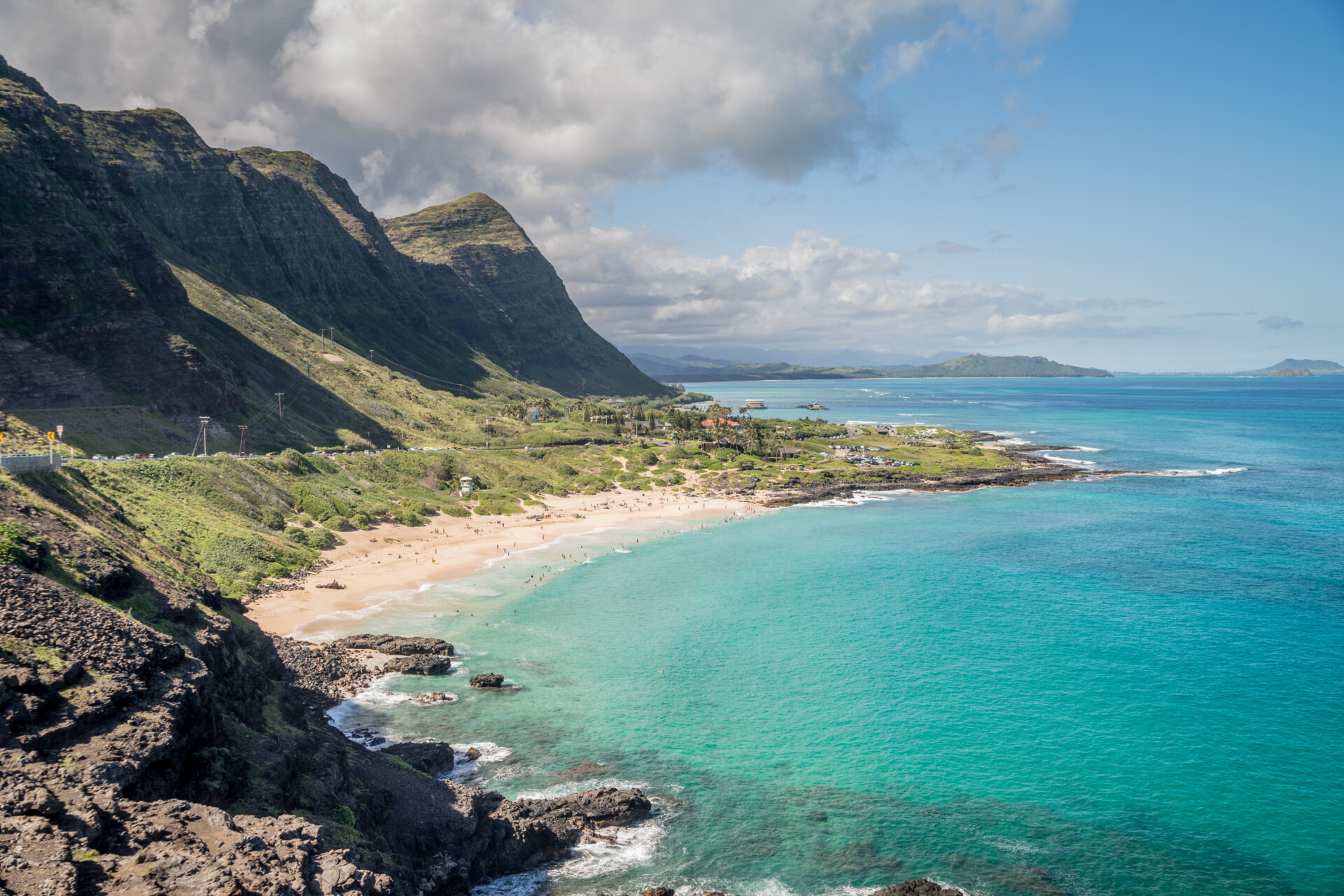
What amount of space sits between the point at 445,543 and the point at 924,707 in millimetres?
48474

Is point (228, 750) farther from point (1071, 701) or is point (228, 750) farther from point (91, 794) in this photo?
point (1071, 701)

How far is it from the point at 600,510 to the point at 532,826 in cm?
6529

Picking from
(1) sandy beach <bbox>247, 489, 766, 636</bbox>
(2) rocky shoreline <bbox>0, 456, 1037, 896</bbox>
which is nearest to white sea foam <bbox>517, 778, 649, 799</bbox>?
(2) rocky shoreline <bbox>0, 456, 1037, 896</bbox>

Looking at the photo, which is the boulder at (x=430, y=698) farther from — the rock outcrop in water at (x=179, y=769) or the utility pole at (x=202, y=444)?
the utility pole at (x=202, y=444)

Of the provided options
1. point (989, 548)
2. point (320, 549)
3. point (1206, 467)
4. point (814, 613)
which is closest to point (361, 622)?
point (320, 549)

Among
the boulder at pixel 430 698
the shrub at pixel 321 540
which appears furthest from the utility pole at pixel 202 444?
the boulder at pixel 430 698

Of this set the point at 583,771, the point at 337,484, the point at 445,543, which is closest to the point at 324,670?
the point at 583,771

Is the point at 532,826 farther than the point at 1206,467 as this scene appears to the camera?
No

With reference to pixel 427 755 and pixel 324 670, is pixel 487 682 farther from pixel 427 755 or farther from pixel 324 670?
pixel 427 755

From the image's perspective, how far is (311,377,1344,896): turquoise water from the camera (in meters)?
25.3

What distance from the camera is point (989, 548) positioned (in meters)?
70.1

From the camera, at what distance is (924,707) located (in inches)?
1451

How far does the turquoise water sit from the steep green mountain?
5012 centimetres

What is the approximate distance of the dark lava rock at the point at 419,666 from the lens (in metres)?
39.9
